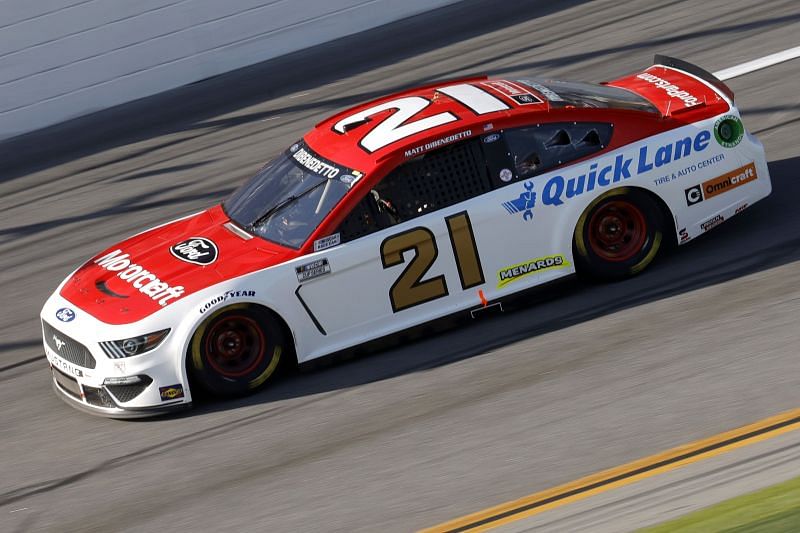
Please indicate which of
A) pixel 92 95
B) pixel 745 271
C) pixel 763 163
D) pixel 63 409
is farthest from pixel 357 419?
pixel 92 95

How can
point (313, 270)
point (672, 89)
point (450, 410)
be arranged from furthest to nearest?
point (672, 89) < point (313, 270) < point (450, 410)

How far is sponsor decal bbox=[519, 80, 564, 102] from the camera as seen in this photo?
27.2ft

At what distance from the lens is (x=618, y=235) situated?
8.30m

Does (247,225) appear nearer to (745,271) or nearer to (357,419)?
(357,419)

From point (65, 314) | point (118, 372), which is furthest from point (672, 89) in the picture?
point (65, 314)

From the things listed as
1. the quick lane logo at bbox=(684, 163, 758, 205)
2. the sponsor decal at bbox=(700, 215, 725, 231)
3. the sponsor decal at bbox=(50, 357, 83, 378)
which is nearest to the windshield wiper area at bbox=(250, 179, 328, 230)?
the sponsor decal at bbox=(50, 357, 83, 378)

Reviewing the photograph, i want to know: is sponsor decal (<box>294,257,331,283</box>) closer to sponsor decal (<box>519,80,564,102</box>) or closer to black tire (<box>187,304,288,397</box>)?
black tire (<box>187,304,288,397</box>)

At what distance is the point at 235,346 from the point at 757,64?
7.66 meters

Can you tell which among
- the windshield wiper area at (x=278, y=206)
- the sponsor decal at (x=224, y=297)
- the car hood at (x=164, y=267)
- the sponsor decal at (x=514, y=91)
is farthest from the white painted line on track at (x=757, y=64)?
the sponsor decal at (x=224, y=297)

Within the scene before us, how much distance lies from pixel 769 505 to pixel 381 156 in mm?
3497

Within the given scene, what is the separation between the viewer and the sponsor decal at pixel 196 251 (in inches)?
303

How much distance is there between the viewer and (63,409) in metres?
7.88

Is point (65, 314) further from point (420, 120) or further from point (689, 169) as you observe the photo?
point (689, 169)

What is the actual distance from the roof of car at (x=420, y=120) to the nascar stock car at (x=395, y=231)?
0.05 feet
